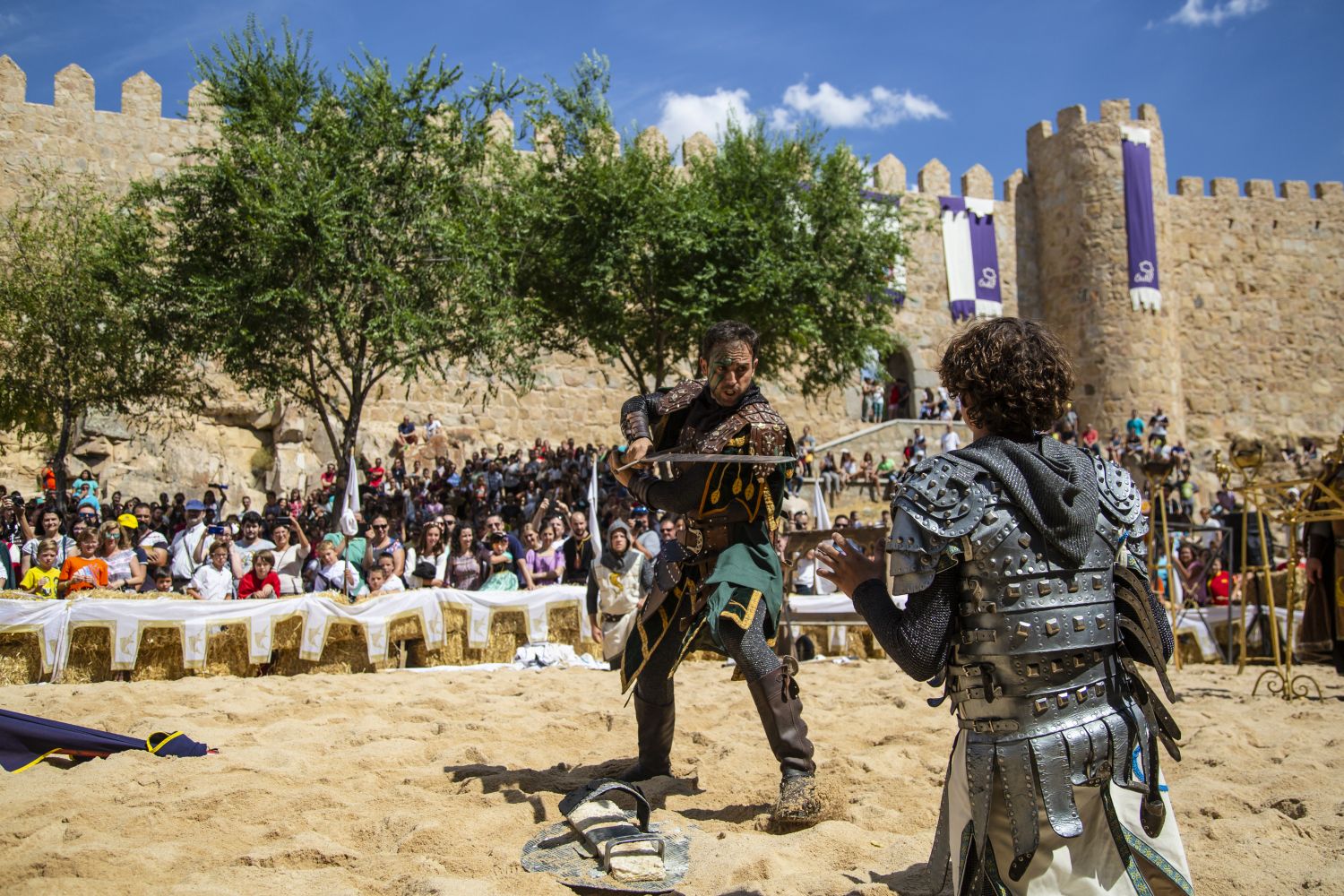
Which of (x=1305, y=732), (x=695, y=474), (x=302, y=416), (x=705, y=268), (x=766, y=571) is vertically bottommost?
(x=1305, y=732)

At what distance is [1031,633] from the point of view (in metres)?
2.24

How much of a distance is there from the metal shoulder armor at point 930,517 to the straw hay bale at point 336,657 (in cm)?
649


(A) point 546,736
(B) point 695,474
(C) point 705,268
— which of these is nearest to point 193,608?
(A) point 546,736

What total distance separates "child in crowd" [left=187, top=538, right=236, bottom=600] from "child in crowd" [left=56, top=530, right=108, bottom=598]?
0.68 meters

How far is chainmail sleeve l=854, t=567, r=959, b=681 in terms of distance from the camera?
7.45ft

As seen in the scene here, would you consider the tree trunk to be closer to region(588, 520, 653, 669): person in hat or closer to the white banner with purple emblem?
region(588, 520, 653, 669): person in hat

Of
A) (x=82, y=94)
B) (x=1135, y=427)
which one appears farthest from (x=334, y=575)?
(x=1135, y=427)

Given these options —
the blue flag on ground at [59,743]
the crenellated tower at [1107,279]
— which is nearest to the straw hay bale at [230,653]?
the blue flag on ground at [59,743]

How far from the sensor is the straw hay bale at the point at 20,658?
276 inches

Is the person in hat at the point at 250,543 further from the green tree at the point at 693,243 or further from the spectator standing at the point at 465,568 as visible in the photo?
the green tree at the point at 693,243

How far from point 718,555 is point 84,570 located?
6610 mm

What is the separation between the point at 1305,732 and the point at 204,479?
16861mm

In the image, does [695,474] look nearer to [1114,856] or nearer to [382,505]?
[1114,856]

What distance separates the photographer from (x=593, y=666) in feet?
27.3
